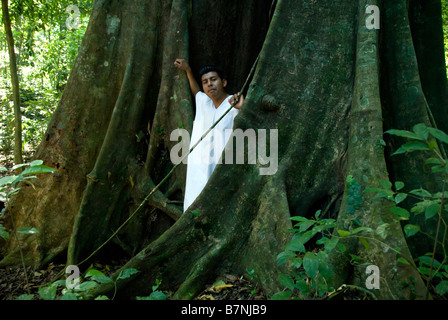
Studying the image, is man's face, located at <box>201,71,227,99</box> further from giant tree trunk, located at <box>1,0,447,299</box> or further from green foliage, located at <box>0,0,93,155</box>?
green foliage, located at <box>0,0,93,155</box>

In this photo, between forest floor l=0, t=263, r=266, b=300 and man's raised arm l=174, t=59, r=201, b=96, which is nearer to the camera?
forest floor l=0, t=263, r=266, b=300

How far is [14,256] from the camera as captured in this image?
14.0 ft

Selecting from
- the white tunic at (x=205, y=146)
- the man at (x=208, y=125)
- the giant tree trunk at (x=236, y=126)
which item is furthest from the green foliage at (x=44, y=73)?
the white tunic at (x=205, y=146)

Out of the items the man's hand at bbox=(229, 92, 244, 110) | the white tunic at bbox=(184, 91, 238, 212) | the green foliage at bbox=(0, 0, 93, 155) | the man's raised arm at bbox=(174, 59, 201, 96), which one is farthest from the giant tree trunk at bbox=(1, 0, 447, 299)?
the green foliage at bbox=(0, 0, 93, 155)

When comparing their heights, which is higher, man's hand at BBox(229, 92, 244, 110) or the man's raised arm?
the man's raised arm

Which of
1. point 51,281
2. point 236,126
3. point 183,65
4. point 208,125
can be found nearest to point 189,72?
point 183,65

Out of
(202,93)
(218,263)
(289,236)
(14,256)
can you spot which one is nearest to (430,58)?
(202,93)

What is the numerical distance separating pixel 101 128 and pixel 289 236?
254 centimetres

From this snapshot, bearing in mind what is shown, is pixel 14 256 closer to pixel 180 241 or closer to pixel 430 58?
pixel 180 241

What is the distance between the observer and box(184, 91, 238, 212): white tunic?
3.92 meters

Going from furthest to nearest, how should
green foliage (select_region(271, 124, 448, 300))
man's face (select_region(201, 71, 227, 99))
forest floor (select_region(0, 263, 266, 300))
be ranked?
man's face (select_region(201, 71, 227, 99)), forest floor (select_region(0, 263, 266, 300)), green foliage (select_region(271, 124, 448, 300))

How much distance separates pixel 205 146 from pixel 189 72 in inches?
34.6

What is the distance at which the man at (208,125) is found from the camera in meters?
3.93

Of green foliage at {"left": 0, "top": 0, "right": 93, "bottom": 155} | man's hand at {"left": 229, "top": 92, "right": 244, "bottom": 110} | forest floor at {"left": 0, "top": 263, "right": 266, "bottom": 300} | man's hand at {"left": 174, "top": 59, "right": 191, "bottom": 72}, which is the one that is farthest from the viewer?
green foliage at {"left": 0, "top": 0, "right": 93, "bottom": 155}
